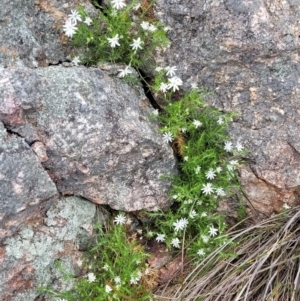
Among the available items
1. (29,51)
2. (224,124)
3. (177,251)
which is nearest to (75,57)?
(29,51)

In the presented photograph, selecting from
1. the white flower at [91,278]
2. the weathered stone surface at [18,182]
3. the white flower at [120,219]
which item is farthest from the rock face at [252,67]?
the white flower at [91,278]

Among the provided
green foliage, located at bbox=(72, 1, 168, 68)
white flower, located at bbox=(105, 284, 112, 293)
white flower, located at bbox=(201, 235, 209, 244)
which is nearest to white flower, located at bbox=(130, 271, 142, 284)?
white flower, located at bbox=(105, 284, 112, 293)

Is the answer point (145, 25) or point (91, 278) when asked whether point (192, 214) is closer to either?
point (91, 278)

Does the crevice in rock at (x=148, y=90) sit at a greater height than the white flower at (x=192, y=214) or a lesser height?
greater

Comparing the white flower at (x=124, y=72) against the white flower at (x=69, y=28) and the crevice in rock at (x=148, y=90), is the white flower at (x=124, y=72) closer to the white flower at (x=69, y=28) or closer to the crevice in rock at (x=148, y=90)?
the crevice in rock at (x=148, y=90)

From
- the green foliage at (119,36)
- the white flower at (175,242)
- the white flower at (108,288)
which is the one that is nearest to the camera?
the green foliage at (119,36)

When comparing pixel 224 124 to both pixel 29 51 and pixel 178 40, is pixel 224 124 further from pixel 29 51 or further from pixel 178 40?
pixel 29 51
